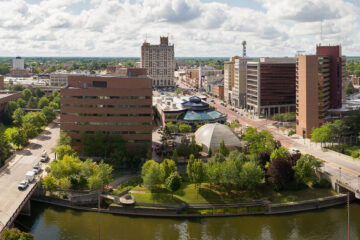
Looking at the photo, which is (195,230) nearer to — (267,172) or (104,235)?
(104,235)

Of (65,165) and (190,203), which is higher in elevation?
(65,165)

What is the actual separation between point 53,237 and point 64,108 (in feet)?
147

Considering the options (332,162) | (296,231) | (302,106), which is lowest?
(296,231)

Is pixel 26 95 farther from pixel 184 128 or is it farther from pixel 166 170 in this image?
pixel 166 170

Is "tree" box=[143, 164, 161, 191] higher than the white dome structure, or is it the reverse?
the white dome structure

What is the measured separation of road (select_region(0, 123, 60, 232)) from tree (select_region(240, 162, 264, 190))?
40.2 m

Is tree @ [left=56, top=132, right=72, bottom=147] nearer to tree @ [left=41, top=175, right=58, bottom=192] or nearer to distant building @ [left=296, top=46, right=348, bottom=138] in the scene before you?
tree @ [left=41, top=175, right=58, bottom=192]

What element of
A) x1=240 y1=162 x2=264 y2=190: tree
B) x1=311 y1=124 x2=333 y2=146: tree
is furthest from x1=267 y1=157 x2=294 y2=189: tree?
x1=311 y1=124 x2=333 y2=146: tree

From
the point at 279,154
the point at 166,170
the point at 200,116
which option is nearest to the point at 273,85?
the point at 200,116

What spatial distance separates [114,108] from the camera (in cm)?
9750

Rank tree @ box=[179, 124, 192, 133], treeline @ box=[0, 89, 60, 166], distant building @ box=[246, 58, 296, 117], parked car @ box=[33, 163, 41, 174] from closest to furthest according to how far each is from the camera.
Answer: parked car @ box=[33, 163, 41, 174] → treeline @ box=[0, 89, 60, 166] → tree @ box=[179, 124, 192, 133] → distant building @ box=[246, 58, 296, 117]

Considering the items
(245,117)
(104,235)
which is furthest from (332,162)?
(245,117)

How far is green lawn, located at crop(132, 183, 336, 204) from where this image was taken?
7306 cm

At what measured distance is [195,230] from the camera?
211ft
